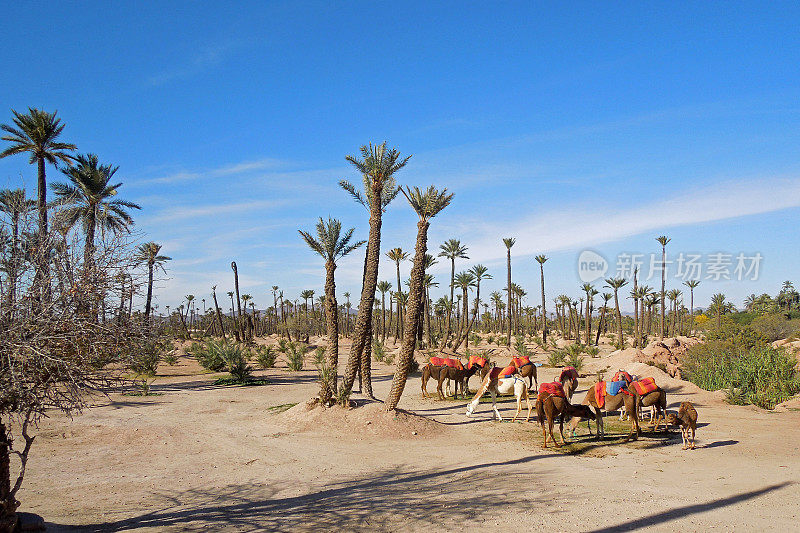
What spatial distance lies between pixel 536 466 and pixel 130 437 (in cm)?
1079

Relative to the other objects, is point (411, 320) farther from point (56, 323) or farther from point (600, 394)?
point (56, 323)

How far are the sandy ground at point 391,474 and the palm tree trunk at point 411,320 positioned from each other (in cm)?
75

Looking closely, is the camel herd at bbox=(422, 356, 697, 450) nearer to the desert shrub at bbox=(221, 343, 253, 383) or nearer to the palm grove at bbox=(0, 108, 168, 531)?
the palm grove at bbox=(0, 108, 168, 531)

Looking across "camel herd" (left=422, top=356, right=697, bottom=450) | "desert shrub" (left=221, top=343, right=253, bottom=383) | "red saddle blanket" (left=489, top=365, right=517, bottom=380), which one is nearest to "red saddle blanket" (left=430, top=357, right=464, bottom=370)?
"camel herd" (left=422, top=356, right=697, bottom=450)

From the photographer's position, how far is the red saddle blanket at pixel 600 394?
517 inches

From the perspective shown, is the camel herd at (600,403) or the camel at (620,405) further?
the camel at (620,405)

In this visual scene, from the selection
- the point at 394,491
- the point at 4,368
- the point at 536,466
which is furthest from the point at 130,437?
the point at 536,466

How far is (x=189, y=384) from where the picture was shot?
26500 mm

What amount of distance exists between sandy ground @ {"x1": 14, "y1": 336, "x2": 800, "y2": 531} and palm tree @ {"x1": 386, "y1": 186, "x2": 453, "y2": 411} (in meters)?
1.10

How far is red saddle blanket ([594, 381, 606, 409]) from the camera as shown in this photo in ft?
43.1

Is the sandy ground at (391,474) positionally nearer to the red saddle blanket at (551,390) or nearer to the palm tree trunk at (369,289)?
the red saddle blanket at (551,390)

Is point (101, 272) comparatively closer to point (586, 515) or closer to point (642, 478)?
point (586, 515)

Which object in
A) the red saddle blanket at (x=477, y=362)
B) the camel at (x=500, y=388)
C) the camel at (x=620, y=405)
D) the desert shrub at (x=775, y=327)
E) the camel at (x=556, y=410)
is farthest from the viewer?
the desert shrub at (x=775, y=327)

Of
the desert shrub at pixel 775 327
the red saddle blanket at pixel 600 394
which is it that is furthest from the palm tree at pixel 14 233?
the desert shrub at pixel 775 327
